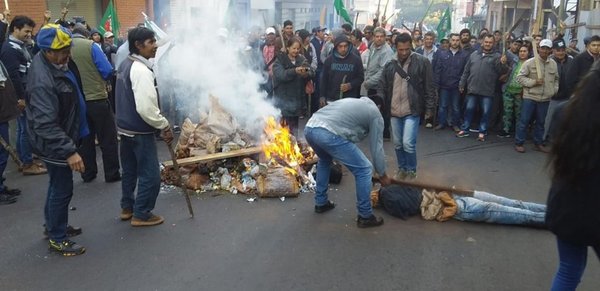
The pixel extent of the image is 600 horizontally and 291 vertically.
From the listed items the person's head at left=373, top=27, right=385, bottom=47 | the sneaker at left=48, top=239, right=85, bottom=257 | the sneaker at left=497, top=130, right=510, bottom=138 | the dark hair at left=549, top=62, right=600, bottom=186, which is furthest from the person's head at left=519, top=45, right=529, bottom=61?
the sneaker at left=48, top=239, right=85, bottom=257

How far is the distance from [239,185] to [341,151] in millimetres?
1829

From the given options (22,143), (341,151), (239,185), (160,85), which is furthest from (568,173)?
(160,85)

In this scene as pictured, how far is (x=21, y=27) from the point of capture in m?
6.46

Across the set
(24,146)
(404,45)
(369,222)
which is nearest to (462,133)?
(404,45)

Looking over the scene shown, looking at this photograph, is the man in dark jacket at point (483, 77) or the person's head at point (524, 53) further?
the man in dark jacket at point (483, 77)

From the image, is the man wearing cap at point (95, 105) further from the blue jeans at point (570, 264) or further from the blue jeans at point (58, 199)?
the blue jeans at point (570, 264)

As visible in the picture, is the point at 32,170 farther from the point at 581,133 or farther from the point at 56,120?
the point at 581,133

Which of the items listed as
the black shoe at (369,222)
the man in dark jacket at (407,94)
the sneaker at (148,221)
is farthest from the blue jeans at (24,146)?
the man in dark jacket at (407,94)

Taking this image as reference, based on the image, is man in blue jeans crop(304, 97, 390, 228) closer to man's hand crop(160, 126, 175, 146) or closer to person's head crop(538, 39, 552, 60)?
man's hand crop(160, 126, 175, 146)

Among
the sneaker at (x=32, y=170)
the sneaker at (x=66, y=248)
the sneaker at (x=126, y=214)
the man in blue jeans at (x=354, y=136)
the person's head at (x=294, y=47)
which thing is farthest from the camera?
the person's head at (x=294, y=47)

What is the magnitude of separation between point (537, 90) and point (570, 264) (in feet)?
18.5

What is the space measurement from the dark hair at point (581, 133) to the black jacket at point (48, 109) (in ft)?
12.1

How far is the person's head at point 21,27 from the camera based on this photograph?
6449 millimetres

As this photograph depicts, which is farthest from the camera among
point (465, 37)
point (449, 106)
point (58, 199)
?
point (449, 106)
